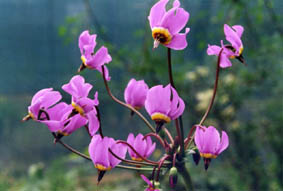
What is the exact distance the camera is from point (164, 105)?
40cm

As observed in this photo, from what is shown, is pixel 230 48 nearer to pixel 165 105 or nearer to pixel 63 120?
pixel 165 105

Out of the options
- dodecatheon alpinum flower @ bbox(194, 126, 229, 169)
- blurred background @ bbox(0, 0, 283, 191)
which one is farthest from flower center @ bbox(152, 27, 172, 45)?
blurred background @ bbox(0, 0, 283, 191)

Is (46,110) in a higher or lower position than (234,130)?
higher

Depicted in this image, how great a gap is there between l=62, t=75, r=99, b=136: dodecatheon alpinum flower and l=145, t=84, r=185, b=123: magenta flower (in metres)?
0.06

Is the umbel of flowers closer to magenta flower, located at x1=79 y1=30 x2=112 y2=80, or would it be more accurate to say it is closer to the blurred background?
magenta flower, located at x1=79 y1=30 x2=112 y2=80

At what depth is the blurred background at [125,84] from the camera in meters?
1.99

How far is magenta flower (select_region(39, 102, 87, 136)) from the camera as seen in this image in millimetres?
400

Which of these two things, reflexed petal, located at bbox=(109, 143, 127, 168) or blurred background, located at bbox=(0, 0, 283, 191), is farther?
blurred background, located at bbox=(0, 0, 283, 191)

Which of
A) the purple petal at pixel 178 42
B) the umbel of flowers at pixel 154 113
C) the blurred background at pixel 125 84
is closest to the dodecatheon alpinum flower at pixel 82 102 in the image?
the umbel of flowers at pixel 154 113

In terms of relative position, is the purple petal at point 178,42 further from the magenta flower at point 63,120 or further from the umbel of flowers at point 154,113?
the magenta flower at point 63,120

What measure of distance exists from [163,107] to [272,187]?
209 cm

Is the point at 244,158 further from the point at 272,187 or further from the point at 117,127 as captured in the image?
the point at 117,127

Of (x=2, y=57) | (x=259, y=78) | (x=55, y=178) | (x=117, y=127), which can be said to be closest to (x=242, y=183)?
(x=259, y=78)

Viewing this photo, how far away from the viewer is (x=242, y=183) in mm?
2365
